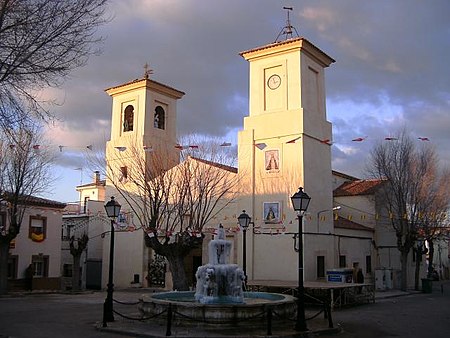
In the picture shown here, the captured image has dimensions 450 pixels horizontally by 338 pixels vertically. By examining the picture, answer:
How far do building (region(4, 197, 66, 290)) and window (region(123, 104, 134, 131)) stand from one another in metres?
6.74

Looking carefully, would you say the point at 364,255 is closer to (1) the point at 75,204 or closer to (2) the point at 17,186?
(2) the point at 17,186

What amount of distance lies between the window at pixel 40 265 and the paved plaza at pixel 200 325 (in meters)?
10.6

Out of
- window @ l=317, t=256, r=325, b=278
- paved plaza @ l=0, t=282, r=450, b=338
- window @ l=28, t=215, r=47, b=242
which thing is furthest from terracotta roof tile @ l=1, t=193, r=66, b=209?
window @ l=317, t=256, r=325, b=278

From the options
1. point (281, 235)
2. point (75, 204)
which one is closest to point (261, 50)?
point (281, 235)

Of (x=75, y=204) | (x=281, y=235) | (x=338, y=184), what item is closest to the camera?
(x=281, y=235)

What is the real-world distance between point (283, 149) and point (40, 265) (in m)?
17.2

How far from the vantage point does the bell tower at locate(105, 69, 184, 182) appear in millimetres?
34375

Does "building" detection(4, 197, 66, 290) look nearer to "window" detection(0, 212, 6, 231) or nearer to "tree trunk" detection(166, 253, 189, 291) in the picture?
"window" detection(0, 212, 6, 231)

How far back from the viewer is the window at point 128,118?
118 ft

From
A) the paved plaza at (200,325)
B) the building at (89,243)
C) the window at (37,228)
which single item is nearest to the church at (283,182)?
the building at (89,243)

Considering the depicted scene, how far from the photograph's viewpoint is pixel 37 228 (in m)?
33.4

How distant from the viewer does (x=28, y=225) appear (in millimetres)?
32844

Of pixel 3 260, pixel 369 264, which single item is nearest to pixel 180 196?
pixel 3 260

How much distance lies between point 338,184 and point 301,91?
40.6 ft
